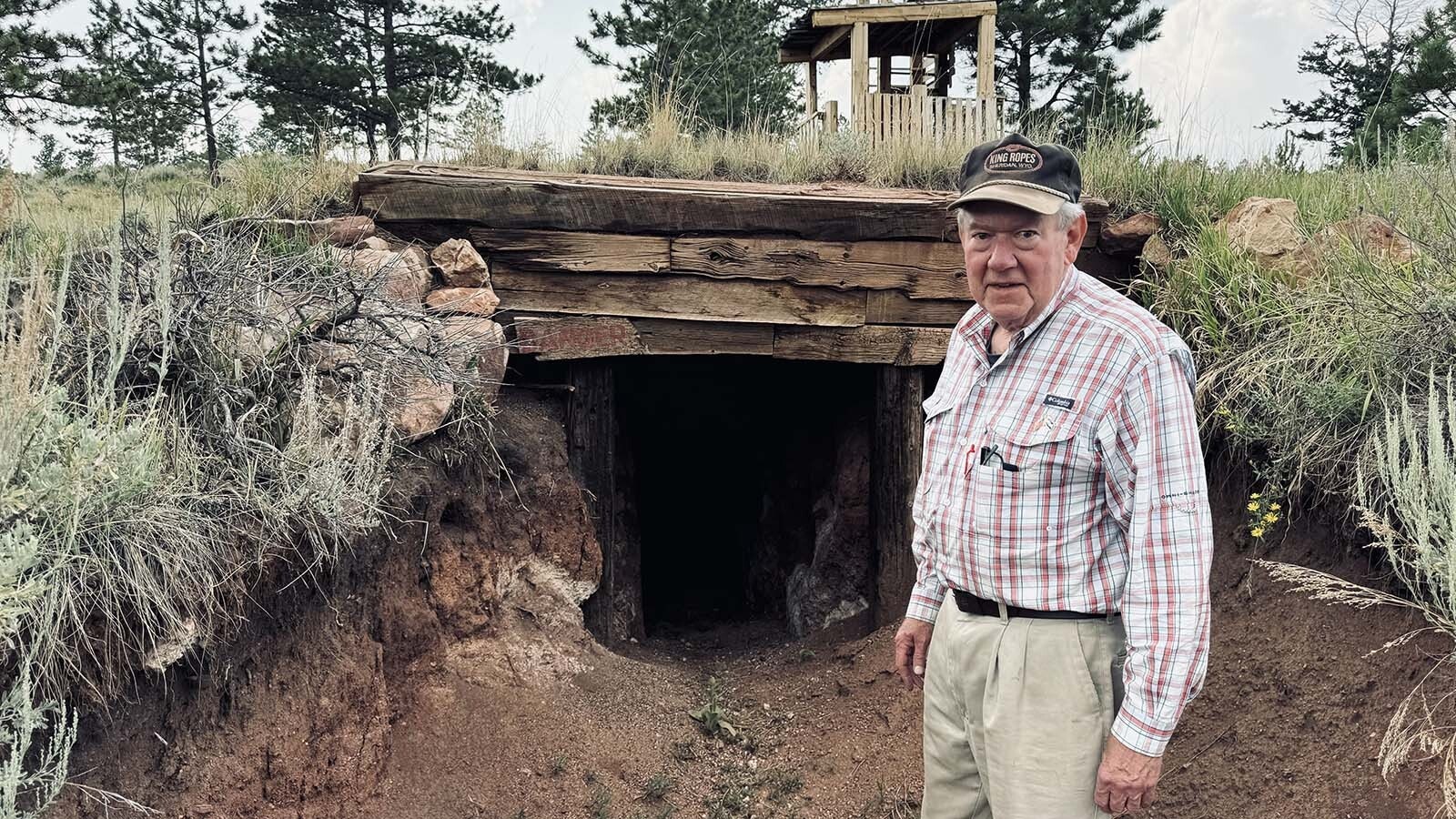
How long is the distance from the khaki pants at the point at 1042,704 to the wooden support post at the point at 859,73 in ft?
29.1

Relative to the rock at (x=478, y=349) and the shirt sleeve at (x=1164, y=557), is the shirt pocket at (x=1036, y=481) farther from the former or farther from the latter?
the rock at (x=478, y=349)

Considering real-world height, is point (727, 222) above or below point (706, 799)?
above

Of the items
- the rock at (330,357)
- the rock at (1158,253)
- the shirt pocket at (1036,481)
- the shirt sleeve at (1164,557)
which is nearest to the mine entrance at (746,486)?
the rock at (1158,253)

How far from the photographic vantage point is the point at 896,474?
5.74 meters

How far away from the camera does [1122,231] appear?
5633mm

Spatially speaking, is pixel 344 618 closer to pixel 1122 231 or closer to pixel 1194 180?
pixel 1122 231

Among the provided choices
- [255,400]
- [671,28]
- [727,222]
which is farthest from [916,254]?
[671,28]

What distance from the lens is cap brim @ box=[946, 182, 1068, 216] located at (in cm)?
218

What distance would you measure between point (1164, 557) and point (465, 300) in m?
3.69

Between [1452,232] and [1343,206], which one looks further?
[1343,206]

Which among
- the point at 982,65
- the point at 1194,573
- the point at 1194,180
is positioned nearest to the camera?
the point at 1194,573

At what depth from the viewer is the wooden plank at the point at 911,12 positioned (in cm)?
1188

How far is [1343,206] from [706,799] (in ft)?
15.0

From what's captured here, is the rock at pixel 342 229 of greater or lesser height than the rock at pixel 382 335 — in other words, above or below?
above
